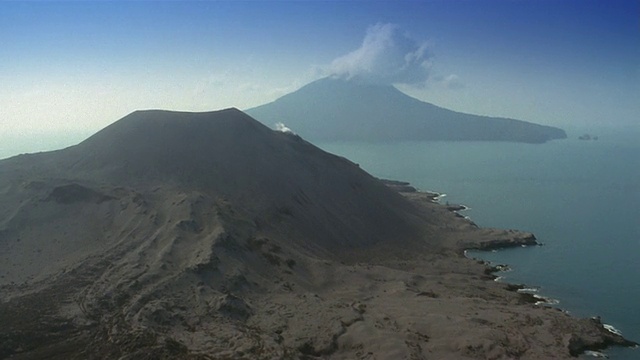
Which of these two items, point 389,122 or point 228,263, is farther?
point 389,122

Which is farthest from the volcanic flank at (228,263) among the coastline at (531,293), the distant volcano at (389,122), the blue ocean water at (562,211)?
the distant volcano at (389,122)

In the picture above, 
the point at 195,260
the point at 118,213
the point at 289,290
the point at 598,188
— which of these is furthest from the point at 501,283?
the point at 598,188

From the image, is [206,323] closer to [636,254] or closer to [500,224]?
[636,254]

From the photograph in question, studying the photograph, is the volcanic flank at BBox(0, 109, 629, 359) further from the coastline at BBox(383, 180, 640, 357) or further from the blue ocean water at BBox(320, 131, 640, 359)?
the blue ocean water at BBox(320, 131, 640, 359)

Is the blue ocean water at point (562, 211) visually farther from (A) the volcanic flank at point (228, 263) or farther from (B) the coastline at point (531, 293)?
(A) the volcanic flank at point (228, 263)

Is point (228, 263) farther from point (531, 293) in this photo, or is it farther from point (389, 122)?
point (389, 122)

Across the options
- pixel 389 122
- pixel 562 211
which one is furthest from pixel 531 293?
pixel 389 122
